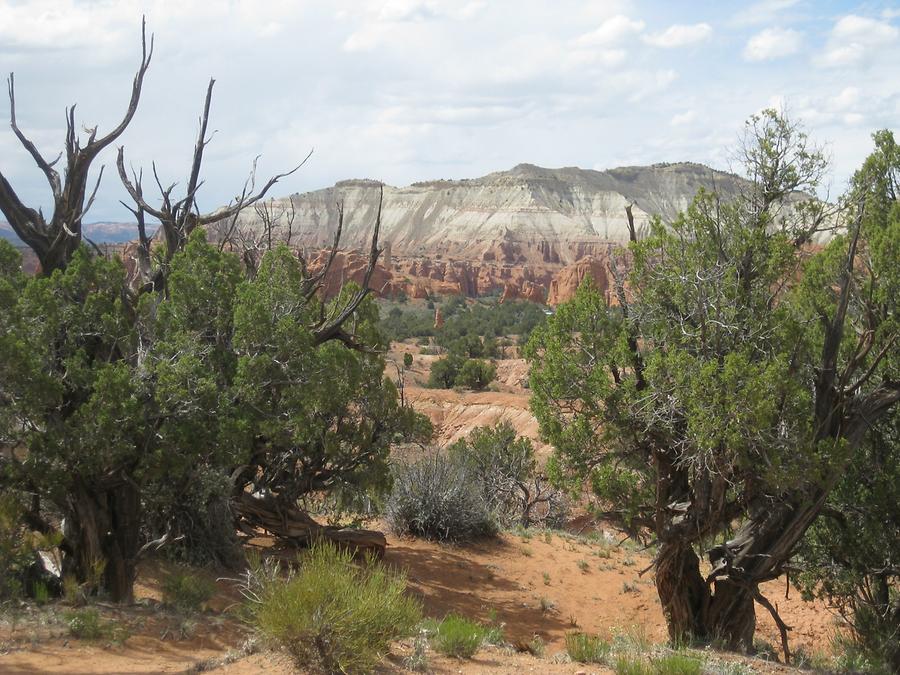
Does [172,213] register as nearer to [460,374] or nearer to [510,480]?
[510,480]

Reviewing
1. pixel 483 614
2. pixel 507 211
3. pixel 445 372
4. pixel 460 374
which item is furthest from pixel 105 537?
pixel 507 211

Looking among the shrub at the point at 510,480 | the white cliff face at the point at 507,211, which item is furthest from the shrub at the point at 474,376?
the white cliff face at the point at 507,211

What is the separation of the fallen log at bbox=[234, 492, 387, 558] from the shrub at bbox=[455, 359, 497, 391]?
2796 centimetres

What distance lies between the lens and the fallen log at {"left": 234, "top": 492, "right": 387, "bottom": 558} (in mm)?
11906

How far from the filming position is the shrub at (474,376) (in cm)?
4047

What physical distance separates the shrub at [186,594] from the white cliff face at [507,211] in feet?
340

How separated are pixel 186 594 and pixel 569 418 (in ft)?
14.2

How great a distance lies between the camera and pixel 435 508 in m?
14.8

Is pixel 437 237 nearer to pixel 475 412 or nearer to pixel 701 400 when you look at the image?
pixel 475 412

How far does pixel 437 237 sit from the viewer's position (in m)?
127

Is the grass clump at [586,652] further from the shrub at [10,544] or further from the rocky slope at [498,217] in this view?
the rocky slope at [498,217]

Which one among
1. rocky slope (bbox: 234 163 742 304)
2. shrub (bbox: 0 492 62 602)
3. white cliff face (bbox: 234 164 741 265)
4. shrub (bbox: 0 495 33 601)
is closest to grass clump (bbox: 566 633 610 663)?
shrub (bbox: 0 492 62 602)

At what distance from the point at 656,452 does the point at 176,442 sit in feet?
15.9

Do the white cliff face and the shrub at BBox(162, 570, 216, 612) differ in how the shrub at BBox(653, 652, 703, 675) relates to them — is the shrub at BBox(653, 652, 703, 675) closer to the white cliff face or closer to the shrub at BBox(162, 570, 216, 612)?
the shrub at BBox(162, 570, 216, 612)
